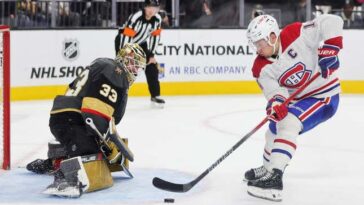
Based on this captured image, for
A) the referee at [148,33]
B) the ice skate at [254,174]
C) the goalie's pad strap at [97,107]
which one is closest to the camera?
the goalie's pad strap at [97,107]

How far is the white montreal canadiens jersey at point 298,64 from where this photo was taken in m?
3.48

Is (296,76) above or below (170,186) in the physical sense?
above

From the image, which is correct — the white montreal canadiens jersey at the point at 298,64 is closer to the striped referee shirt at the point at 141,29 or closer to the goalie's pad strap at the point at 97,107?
the goalie's pad strap at the point at 97,107

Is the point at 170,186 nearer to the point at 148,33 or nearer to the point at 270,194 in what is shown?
the point at 270,194

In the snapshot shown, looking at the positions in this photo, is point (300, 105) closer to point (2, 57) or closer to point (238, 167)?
point (238, 167)

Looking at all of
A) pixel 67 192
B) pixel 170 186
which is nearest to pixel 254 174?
pixel 170 186

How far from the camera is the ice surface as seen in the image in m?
3.45

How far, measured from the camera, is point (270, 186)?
3.35 m

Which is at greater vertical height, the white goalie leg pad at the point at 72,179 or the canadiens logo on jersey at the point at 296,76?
the canadiens logo on jersey at the point at 296,76

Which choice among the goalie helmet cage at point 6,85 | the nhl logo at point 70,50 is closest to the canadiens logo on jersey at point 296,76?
the goalie helmet cage at point 6,85

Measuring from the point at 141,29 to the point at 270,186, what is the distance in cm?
403

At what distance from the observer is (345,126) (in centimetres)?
607

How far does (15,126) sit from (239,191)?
279 cm

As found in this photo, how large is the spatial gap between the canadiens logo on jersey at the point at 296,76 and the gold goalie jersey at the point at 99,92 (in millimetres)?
754
